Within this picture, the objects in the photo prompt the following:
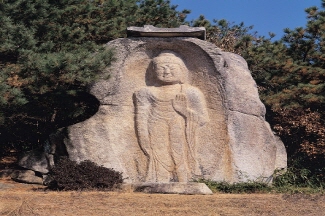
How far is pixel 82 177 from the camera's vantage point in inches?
415

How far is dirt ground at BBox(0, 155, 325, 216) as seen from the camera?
8.83m

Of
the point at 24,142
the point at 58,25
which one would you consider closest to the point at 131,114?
the point at 58,25

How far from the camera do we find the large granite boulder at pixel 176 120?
11.6 metres

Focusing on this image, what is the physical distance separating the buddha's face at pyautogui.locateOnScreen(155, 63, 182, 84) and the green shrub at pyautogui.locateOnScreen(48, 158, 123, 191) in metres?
2.16

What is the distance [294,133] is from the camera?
15.1 m

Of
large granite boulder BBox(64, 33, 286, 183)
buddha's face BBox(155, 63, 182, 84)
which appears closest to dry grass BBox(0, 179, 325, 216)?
large granite boulder BBox(64, 33, 286, 183)

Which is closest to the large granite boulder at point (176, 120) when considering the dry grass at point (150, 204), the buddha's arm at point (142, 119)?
the buddha's arm at point (142, 119)

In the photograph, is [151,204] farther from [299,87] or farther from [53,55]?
[299,87]

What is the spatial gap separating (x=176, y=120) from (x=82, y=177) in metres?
2.34

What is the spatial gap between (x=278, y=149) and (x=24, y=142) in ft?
20.7

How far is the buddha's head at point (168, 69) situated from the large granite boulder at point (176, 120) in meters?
0.02

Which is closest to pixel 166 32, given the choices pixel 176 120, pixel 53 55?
pixel 176 120

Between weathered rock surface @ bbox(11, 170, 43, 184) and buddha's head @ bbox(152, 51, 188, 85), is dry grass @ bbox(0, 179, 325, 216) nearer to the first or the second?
buddha's head @ bbox(152, 51, 188, 85)

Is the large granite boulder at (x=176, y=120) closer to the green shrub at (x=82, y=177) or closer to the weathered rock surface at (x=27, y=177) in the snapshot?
the green shrub at (x=82, y=177)
